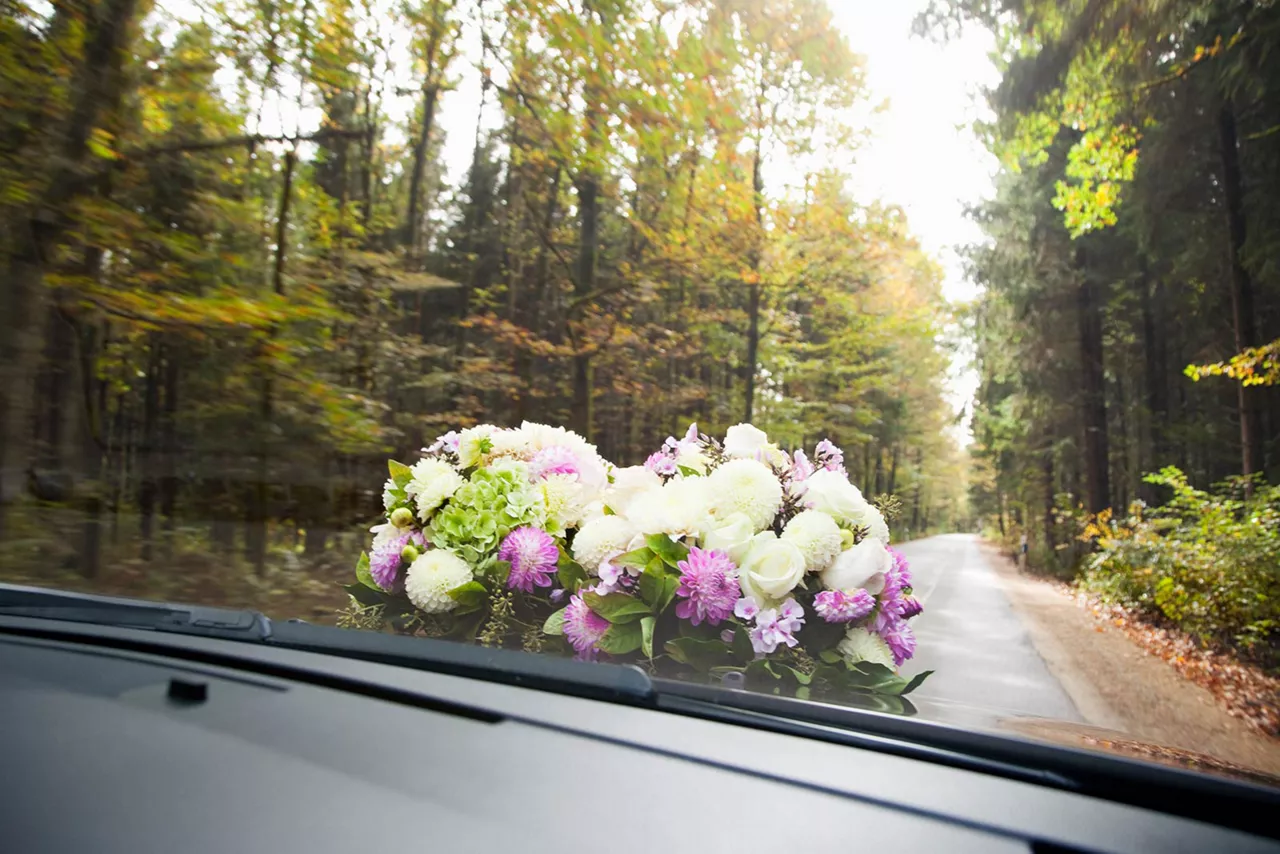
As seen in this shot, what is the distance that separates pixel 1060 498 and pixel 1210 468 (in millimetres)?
3284

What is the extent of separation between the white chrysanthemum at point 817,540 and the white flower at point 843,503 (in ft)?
0.29

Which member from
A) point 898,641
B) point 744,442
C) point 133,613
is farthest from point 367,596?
point 898,641

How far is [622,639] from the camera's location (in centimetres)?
181

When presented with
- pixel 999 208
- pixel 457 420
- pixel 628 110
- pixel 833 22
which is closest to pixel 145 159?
pixel 457 420

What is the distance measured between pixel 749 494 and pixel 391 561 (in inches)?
39.2

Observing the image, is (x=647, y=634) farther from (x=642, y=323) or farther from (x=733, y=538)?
(x=642, y=323)

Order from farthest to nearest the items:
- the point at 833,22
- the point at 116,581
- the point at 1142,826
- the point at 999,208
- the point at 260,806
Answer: the point at 999,208 < the point at 833,22 < the point at 116,581 < the point at 260,806 < the point at 1142,826

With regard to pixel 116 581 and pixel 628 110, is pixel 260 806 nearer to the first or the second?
pixel 116 581

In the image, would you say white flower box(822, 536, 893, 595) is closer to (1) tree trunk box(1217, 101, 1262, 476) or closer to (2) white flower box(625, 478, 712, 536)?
(2) white flower box(625, 478, 712, 536)

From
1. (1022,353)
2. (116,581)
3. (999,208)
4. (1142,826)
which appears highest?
(999,208)

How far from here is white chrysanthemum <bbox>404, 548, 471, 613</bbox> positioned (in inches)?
80.4

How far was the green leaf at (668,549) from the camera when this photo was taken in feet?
5.99

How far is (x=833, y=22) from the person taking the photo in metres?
12.3

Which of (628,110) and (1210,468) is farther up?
(628,110)
